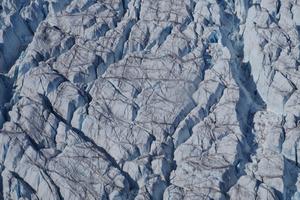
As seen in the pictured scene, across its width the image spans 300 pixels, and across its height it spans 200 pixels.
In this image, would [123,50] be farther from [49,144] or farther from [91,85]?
[49,144]

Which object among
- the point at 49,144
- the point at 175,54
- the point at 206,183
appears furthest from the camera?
the point at 175,54

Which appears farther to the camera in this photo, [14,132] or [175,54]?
[175,54]

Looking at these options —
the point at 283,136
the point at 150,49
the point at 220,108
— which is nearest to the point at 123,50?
the point at 150,49

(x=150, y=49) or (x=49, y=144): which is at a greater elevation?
(x=150, y=49)

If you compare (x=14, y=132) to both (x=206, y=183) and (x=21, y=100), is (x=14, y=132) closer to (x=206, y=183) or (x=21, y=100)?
(x=21, y=100)

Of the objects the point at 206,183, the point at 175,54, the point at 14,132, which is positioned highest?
the point at 175,54

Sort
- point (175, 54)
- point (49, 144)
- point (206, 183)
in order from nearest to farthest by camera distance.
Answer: point (206, 183)
point (49, 144)
point (175, 54)
